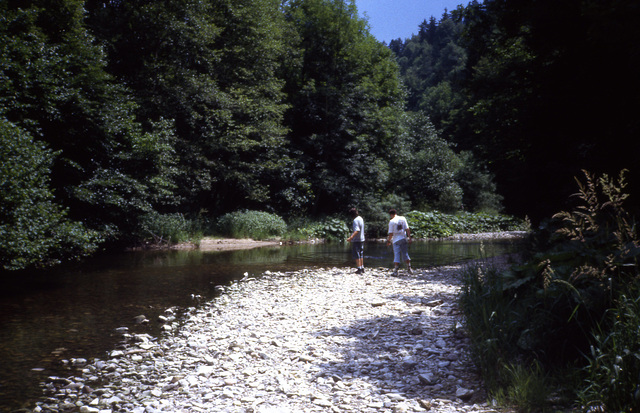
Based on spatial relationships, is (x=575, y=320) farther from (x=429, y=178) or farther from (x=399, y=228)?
(x=429, y=178)

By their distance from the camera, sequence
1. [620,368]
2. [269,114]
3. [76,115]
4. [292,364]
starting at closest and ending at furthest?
[620,368], [292,364], [76,115], [269,114]

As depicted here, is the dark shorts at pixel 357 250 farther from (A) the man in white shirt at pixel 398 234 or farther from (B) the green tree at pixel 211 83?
(B) the green tree at pixel 211 83

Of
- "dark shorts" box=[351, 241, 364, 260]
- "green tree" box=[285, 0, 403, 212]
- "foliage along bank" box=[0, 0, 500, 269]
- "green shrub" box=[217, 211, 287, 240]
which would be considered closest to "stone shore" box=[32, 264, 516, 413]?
"dark shorts" box=[351, 241, 364, 260]

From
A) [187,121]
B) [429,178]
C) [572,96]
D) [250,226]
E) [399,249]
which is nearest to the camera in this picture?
[572,96]

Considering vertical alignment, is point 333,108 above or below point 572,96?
above

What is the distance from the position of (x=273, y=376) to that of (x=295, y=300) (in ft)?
13.7

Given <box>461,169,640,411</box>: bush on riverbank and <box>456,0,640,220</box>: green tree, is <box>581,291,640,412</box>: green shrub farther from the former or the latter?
<box>456,0,640,220</box>: green tree

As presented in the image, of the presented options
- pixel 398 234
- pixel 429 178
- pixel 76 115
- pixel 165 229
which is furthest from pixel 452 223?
pixel 76 115

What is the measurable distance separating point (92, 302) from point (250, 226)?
704 inches

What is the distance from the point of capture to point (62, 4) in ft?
60.9

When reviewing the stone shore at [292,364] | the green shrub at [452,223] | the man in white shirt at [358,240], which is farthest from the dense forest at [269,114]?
the man in white shirt at [358,240]

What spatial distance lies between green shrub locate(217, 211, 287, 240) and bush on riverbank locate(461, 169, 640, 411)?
23.0 metres

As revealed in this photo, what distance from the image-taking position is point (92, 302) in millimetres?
9742

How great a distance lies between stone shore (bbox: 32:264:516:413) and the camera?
176 inches
